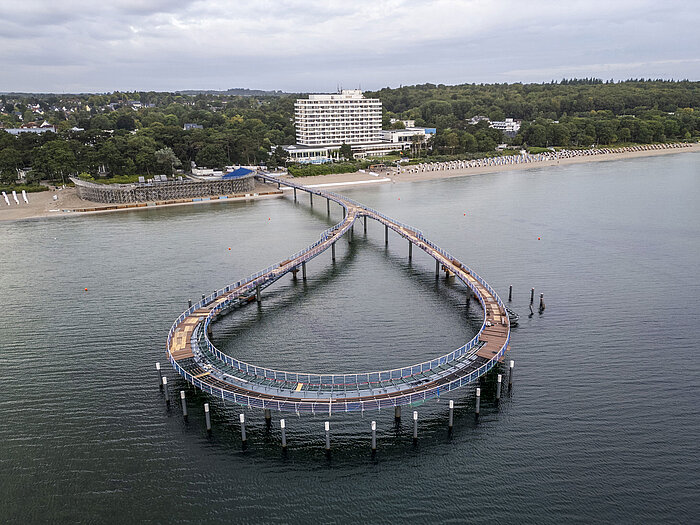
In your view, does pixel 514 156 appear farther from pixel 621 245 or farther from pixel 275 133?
pixel 621 245

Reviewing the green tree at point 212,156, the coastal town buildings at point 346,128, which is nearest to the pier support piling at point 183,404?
the green tree at point 212,156

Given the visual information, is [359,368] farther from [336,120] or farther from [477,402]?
[336,120]

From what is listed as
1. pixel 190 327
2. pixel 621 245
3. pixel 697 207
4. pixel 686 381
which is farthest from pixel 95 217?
pixel 697 207

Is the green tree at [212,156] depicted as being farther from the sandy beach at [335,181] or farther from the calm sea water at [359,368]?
the calm sea water at [359,368]

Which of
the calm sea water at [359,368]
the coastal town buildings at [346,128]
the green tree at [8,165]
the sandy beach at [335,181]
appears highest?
the coastal town buildings at [346,128]

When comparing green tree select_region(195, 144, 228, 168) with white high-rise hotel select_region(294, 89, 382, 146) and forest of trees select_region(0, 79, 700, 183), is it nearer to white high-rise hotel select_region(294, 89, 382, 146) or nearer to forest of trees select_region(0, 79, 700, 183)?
forest of trees select_region(0, 79, 700, 183)

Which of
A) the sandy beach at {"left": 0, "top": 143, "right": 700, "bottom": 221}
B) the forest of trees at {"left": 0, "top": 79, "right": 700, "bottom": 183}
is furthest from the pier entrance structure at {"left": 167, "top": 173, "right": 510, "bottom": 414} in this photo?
the forest of trees at {"left": 0, "top": 79, "right": 700, "bottom": 183}
